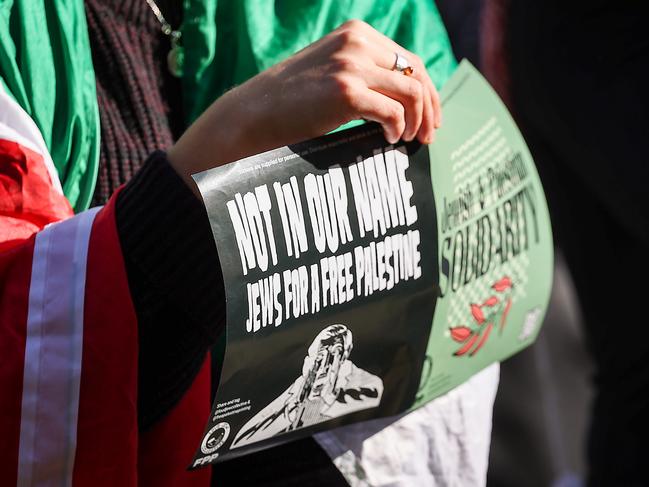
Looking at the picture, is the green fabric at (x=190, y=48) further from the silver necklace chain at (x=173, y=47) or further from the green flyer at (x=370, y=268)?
the green flyer at (x=370, y=268)

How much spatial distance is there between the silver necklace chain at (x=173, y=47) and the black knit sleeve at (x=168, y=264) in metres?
0.24

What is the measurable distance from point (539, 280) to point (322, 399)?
286 millimetres

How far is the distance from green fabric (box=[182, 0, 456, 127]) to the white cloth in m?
0.32

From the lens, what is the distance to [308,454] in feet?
2.85

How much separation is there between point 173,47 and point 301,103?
0.29m

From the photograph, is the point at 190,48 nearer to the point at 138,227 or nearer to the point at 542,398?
the point at 138,227

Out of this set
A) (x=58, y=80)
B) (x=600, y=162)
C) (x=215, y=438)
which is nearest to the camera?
(x=215, y=438)

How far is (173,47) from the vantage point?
96 cm

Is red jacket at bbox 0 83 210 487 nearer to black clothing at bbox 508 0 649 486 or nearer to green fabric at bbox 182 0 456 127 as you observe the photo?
green fabric at bbox 182 0 456 127

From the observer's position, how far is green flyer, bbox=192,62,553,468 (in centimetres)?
68

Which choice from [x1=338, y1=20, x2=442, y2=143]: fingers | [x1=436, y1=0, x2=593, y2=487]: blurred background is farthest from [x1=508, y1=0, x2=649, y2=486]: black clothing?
[x1=338, y1=20, x2=442, y2=143]: fingers

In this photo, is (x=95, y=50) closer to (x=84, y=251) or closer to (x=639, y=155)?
(x=84, y=251)

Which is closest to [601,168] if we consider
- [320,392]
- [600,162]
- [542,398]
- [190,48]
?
[600,162]

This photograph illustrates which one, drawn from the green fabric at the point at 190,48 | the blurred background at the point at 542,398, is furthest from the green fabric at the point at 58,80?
the blurred background at the point at 542,398
